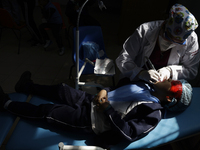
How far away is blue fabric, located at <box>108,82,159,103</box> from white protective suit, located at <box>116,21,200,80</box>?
0.13 meters

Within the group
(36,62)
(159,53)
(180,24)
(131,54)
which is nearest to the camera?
(180,24)

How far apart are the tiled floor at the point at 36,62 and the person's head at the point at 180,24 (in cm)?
124

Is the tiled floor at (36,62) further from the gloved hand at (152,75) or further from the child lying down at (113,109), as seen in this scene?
the gloved hand at (152,75)

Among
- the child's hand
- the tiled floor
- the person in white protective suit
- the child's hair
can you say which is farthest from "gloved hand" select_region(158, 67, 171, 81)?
the tiled floor

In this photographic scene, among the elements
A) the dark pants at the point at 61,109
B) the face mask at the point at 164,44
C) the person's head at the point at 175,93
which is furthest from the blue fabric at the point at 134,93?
the face mask at the point at 164,44

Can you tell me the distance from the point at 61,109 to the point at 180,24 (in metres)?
1.19

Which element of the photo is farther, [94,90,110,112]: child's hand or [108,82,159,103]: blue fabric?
[108,82,159,103]: blue fabric

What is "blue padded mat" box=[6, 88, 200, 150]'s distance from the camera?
39.9 inches

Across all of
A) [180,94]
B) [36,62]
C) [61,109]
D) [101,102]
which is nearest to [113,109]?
[101,102]

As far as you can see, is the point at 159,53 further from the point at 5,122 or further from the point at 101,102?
the point at 5,122

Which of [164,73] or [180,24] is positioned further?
[164,73]

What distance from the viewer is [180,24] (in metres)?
1.05

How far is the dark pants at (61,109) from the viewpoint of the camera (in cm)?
111

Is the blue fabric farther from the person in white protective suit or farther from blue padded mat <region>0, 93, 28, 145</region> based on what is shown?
blue padded mat <region>0, 93, 28, 145</region>
